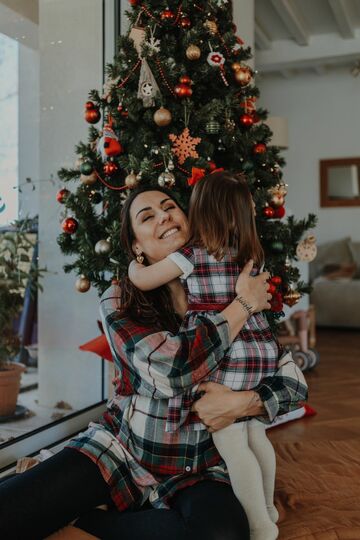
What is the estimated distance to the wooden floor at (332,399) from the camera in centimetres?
274

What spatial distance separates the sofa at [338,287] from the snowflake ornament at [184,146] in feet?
13.0

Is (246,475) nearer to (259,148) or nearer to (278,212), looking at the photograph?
(278,212)

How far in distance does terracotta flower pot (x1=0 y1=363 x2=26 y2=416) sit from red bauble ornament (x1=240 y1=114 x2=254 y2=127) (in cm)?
157

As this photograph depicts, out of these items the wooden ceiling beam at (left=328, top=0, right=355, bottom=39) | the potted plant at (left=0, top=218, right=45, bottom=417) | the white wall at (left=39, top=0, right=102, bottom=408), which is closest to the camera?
the potted plant at (left=0, top=218, right=45, bottom=417)

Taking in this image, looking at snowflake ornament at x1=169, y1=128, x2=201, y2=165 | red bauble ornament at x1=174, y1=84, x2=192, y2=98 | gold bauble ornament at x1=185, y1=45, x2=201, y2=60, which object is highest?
gold bauble ornament at x1=185, y1=45, x2=201, y2=60

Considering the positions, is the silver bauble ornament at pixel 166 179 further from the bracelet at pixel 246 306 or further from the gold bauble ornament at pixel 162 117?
the bracelet at pixel 246 306

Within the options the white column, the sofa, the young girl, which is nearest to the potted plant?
the young girl

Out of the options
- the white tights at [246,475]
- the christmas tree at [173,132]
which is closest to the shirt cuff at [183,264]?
the white tights at [246,475]

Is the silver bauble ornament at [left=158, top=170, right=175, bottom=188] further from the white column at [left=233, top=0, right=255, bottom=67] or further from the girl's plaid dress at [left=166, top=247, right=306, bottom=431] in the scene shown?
the white column at [left=233, top=0, right=255, bottom=67]

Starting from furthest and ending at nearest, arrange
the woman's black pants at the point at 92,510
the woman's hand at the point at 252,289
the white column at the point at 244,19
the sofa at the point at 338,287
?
1. the sofa at the point at 338,287
2. the white column at the point at 244,19
3. the woman's hand at the point at 252,289
4. the woman's black pants at the point at 92,510

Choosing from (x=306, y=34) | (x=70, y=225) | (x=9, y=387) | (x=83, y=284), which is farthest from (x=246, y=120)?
(x=306, y=34)

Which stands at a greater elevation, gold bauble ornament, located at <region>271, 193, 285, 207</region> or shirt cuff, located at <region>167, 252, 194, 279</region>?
gold bauble ornament, located at <region>271, 193, 285, 207</region>

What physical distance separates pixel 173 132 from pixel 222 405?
3.69ft

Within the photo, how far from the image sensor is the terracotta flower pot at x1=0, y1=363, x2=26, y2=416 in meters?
2.68
